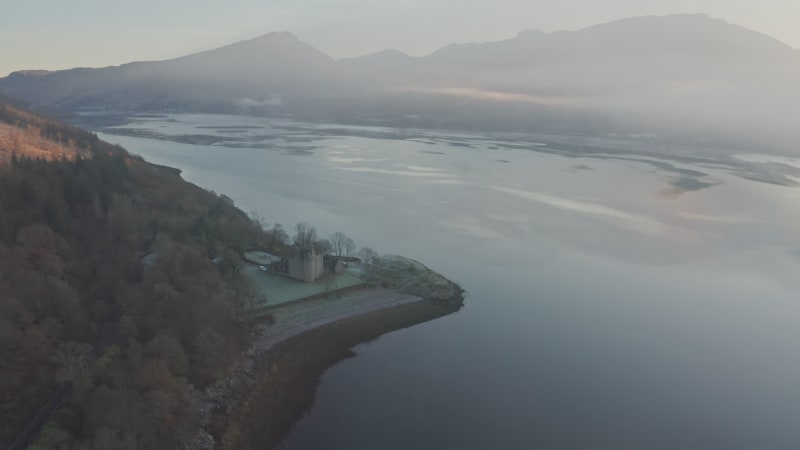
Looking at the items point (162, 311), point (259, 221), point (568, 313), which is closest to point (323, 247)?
point (259, 221)

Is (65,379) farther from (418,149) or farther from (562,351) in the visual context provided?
(418,149)

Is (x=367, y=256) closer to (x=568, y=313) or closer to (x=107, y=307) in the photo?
(x=568, y=313)

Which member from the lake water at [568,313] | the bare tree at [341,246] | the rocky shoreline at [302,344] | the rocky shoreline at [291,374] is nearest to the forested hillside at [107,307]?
the rocky shoreline at [302,344]

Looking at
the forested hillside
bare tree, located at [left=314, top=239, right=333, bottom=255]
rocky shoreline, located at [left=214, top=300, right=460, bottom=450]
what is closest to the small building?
bare tree, located at [left=314, top=239, right=333, bottom=255]

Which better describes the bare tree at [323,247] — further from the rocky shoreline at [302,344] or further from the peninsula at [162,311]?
the rocky shoreline at [302,344]

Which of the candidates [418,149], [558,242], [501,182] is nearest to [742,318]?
[558,242]

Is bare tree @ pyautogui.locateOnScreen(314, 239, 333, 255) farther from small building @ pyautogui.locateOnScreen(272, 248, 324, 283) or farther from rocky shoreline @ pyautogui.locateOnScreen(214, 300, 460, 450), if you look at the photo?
rocky shoreline @ pyautogui.locateOnScreen(214, 300, 460, 450)

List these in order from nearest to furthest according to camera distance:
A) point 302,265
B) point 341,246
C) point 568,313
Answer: point 568,313
point 302,265
point 341,246
